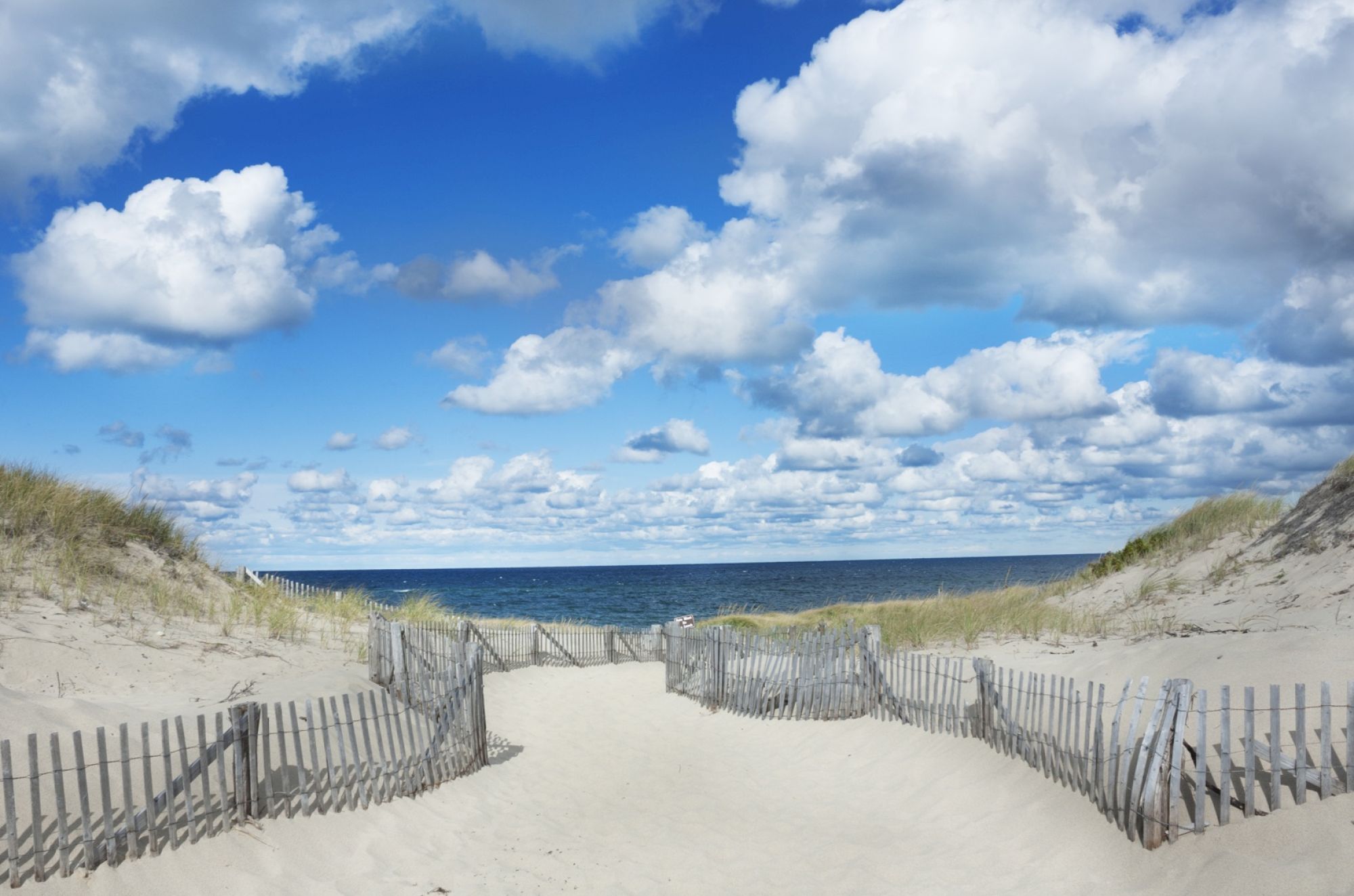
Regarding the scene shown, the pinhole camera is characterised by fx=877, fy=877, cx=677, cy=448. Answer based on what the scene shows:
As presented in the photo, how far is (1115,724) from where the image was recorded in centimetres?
742

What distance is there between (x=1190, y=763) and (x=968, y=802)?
2.51m

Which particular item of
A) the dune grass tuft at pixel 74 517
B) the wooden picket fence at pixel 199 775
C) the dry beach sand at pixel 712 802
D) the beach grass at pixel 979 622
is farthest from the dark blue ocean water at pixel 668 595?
the wooden picket fence at pixel 199 775

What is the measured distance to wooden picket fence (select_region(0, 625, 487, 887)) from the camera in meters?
5.99

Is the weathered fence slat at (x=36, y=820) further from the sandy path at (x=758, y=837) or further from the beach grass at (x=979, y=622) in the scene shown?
the beach grass at (x=979, y=622)

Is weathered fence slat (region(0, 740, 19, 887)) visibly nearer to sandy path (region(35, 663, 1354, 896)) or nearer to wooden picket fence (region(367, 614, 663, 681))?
sandy path (region(35, 663, 1354, 896))

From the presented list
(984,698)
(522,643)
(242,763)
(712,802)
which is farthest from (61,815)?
(522,643)

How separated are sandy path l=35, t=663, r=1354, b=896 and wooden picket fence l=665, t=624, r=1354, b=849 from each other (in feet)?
0.66

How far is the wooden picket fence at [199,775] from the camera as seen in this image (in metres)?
5.99

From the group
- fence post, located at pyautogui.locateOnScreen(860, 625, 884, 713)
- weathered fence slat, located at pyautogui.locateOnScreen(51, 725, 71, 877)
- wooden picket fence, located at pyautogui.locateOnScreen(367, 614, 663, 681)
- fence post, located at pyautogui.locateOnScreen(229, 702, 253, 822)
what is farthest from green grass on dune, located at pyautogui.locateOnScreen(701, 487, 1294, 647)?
weathered fence slat, located at pyautogui.locateOnScreen(51, 725, 71, 877)

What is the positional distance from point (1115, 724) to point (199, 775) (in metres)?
7.51

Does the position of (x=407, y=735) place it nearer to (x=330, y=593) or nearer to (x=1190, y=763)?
(x=1190, y=763)

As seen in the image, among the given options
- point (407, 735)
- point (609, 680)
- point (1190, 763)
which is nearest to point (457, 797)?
point (407, 735)

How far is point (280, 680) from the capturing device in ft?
36.2

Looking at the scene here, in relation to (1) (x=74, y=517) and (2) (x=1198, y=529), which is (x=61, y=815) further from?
(2) (x=1198, y=529)
